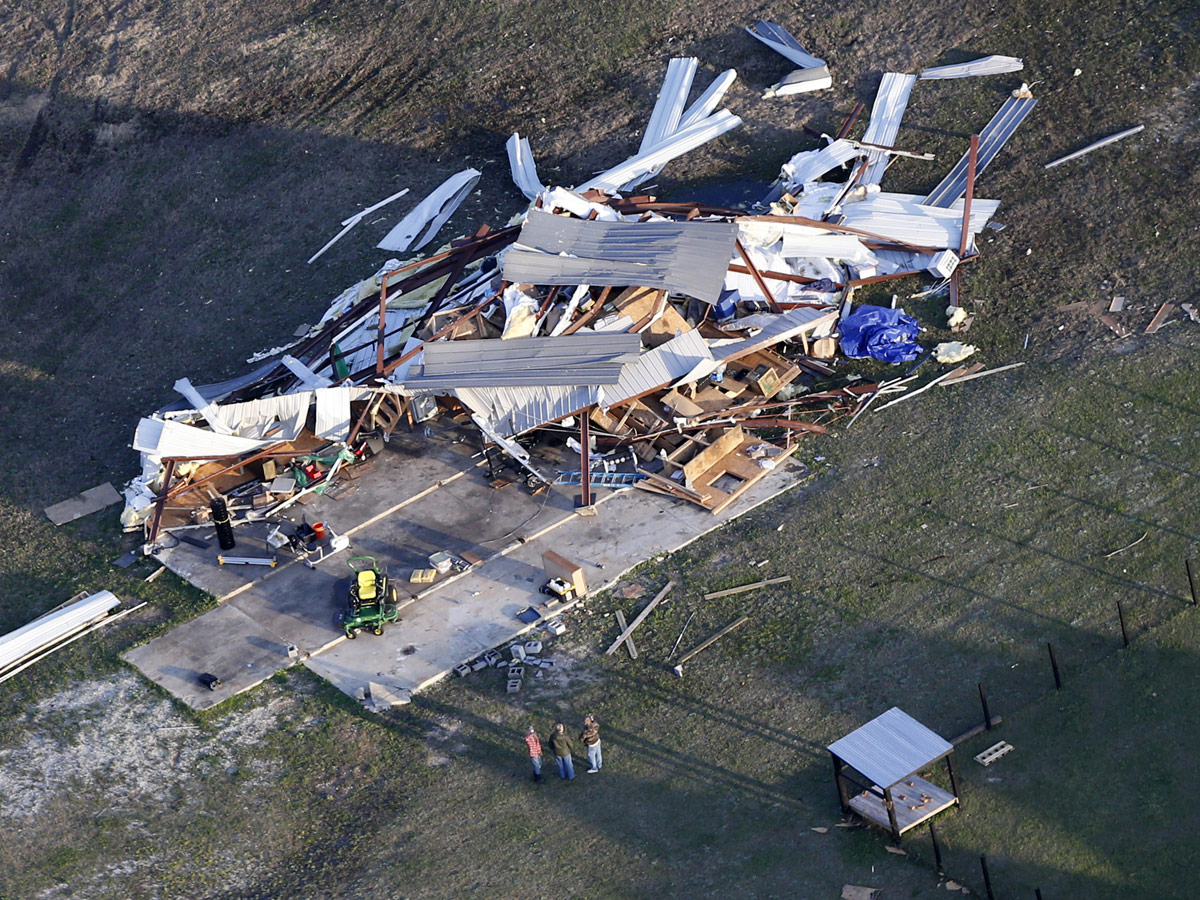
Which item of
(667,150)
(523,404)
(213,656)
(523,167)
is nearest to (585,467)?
(523,404)

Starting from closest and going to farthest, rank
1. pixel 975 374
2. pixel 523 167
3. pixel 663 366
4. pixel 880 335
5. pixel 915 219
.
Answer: pixel 663 366, pixel 975 374, pixel 880 335, pixel 915 219, pixel 523 167

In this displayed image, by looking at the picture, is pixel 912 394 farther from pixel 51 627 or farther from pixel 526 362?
pixel 51 627

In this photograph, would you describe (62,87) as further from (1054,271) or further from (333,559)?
(1054,271)

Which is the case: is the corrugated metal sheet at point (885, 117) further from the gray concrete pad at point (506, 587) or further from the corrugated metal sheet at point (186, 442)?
the corrugated metal sheet at point (186, 442)

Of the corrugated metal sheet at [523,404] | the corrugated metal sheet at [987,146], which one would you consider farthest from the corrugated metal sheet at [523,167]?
the corrugated metal sheet at [987,146]

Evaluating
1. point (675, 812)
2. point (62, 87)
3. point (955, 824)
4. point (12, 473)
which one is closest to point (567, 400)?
point (675, 812)

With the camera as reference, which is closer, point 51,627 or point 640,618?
point 640,618
